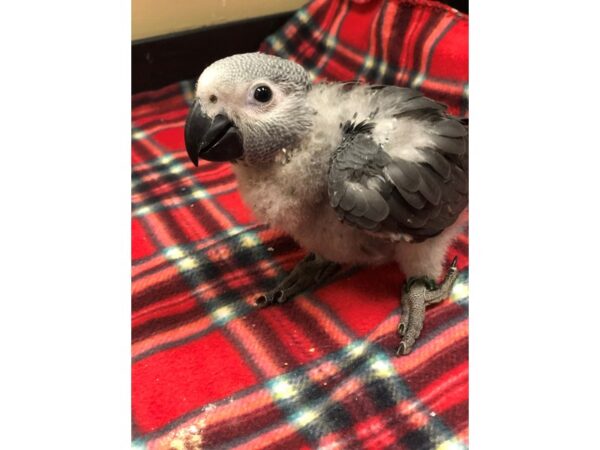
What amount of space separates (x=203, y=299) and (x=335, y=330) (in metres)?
0.23

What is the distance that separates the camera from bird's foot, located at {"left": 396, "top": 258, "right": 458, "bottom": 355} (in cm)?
80

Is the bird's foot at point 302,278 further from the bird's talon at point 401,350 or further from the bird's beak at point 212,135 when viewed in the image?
the bird's beak at point 212,135

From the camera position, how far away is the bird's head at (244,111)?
0.66m

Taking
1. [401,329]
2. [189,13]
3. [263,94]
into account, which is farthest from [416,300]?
[189,13]

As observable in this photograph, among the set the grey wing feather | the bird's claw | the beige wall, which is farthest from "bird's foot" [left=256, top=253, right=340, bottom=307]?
the beige wall

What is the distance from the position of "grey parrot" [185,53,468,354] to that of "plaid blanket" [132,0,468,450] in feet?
0.23

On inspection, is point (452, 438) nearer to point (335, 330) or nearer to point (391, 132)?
point (335, 330)

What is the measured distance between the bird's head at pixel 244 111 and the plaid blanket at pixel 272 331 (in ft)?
0.99

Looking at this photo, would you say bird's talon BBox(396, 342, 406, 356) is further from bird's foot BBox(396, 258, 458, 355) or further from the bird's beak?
the bird's beak

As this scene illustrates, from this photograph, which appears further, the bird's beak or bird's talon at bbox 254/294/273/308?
bird's talon at bbox 254/294/273/308

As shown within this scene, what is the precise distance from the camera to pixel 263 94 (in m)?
0.67

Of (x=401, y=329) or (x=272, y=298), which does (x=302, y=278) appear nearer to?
(x=272, y=298)

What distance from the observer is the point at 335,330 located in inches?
33.1

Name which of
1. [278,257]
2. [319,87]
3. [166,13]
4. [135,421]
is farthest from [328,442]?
[166,13]
